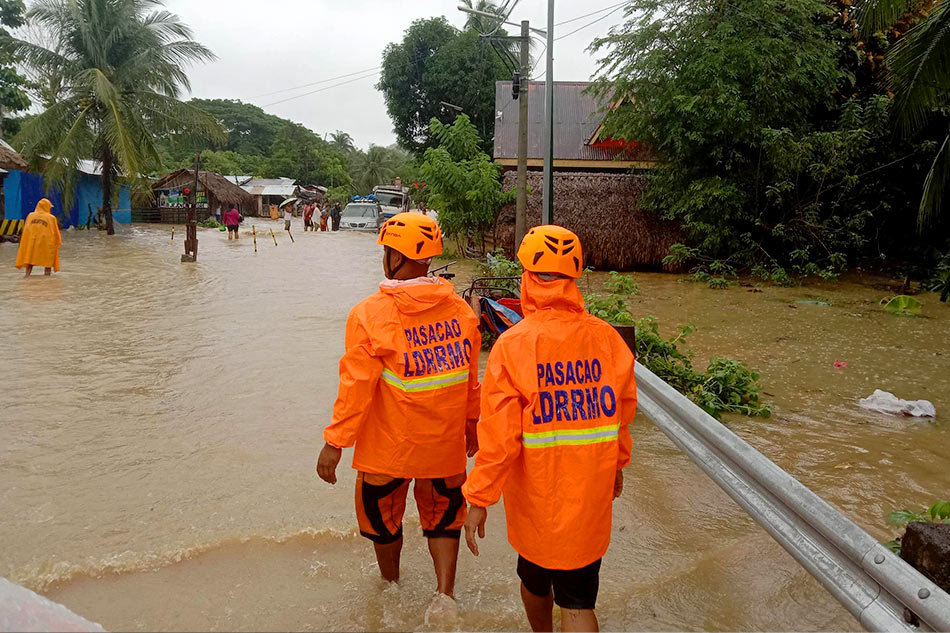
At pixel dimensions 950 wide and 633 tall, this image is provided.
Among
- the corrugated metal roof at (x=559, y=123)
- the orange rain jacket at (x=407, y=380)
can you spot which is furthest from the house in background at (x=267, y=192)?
the orange rain jacket at (x=407, y=380)

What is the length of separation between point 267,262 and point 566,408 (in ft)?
57.0

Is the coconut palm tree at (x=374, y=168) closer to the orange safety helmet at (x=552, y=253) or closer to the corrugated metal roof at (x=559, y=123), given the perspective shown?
the corrugated metal roof at (x=559, y=123)

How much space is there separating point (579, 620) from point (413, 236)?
1.55m

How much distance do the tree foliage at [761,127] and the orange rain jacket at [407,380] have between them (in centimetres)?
1369

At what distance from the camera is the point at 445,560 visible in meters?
3.10

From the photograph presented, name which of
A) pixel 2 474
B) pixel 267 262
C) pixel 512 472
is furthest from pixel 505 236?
pixel 512 472

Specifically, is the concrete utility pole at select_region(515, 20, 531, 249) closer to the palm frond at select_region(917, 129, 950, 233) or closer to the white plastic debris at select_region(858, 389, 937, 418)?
the palm frond at select_region(917, 129, 950, 233)

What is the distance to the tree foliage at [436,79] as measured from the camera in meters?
34.0

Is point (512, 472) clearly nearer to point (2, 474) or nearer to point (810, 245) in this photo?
point (2, 474)

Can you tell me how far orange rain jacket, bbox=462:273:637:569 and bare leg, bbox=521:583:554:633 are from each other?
8.3 inches

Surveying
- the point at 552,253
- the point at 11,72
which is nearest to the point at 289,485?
the point at 552,253

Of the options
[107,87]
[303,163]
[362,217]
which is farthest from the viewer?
[303,163]

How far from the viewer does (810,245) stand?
1611cm

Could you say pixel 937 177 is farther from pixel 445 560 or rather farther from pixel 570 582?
pixel 570 582
